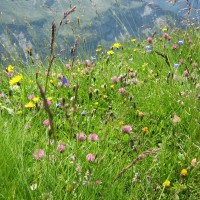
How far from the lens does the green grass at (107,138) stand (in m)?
1.95

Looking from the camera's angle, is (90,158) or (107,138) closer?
(90,158)

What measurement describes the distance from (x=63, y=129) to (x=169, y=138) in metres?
1.03

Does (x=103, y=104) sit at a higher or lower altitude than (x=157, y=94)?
lower

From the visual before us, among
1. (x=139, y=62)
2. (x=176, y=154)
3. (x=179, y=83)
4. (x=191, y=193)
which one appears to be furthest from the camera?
(x=139, y=62)

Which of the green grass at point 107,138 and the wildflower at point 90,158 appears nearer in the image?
the green grass at point 107,138

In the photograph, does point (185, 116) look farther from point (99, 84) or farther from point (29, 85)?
point (29, 85)

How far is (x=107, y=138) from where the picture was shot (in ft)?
8.93

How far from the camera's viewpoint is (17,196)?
173cm

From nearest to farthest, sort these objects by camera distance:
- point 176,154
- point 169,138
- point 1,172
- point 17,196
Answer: point 17,196, point 1,172, point 176,154, point 169,138

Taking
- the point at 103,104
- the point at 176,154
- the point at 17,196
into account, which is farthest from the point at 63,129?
the point at 17,196

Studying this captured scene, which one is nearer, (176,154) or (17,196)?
(17,196)

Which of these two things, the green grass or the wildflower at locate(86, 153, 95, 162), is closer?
the green grass

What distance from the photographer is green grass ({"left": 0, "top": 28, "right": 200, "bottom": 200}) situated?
1949 millimetres

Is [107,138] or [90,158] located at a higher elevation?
[90,158]
